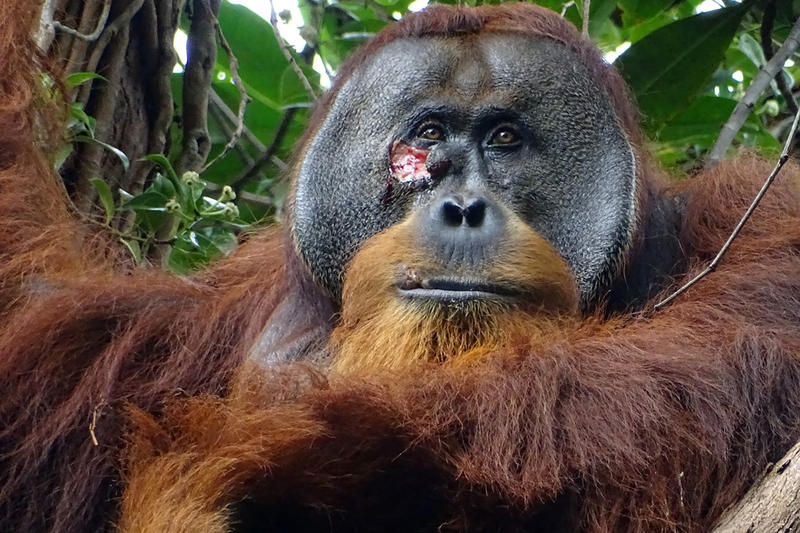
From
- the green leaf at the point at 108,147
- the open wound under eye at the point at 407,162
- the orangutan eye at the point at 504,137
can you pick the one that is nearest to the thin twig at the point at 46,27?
the green leaf at the point at 108,147

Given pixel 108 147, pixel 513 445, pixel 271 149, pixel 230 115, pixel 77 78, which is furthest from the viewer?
pixel 230 115

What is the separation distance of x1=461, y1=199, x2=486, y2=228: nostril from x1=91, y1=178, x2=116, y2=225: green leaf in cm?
113

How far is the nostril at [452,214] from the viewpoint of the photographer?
110 inches

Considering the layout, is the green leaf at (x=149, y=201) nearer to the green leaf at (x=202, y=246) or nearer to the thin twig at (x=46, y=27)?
the green leaf at (x=202, y=246)

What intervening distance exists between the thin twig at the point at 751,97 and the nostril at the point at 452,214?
41.5 inches

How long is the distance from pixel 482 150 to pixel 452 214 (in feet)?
0.89

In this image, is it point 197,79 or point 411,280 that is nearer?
point 411,280

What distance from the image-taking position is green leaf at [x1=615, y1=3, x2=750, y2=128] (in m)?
3.86

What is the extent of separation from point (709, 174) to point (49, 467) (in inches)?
70.3

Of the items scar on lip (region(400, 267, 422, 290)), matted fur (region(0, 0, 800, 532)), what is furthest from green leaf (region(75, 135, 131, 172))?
scar on lip (region(400, 267, 422, 290))

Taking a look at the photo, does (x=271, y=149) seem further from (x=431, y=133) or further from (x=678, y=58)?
(x=678, y=58)

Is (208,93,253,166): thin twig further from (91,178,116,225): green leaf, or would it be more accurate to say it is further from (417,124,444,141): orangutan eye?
(417,124,444,141): orangutan eye

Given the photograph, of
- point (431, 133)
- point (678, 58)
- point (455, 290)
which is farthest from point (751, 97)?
point (455, 290)

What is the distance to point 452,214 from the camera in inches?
111
